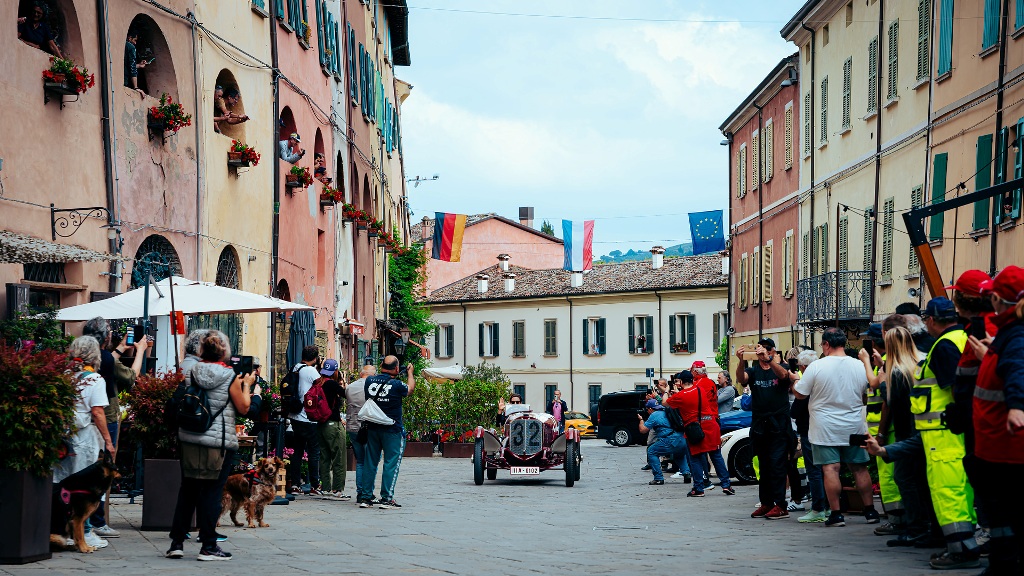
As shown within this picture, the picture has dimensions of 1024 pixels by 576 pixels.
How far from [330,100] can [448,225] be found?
20637 mm

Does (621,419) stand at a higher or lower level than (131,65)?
lower

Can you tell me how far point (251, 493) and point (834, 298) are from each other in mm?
21814

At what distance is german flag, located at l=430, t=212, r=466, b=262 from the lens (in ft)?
163

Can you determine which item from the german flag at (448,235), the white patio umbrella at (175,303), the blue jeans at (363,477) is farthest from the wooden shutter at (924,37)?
the german flag at (448,235)

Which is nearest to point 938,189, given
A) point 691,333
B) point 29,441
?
point 29,441

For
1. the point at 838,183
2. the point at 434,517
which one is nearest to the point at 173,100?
the point at 434,517

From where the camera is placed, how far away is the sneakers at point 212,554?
32.5 feet

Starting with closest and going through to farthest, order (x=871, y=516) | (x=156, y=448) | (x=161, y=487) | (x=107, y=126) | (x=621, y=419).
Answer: (x=161, y=487) → (x=156, y=448) → (x=871, y=516) → (x=107, y=126) → (x=621, y=419)

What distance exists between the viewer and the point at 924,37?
83.3 feet

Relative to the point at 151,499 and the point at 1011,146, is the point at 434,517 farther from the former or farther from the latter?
the point at 1011,146

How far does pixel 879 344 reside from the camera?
12711 mm

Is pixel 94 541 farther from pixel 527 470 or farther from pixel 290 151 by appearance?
pixel 290 151

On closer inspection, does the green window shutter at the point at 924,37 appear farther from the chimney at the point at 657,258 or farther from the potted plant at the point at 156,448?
the chimney at the point at 657,258

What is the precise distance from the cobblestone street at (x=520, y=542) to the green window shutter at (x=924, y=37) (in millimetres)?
11186
